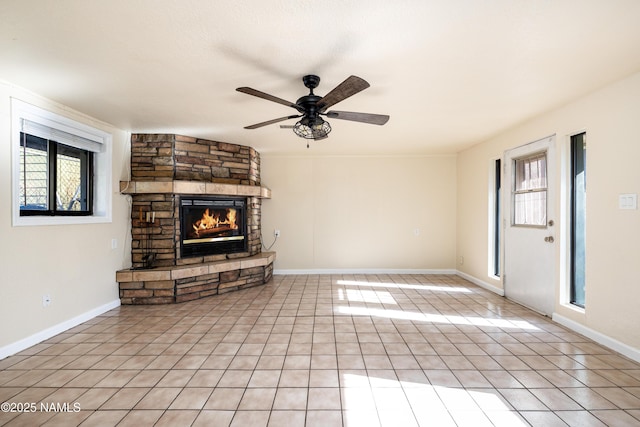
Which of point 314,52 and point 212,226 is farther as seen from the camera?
point 212,226

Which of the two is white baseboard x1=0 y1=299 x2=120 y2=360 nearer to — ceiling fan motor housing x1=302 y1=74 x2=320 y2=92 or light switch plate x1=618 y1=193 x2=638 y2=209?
ceiling fan motor housing x1=302 y1=74 x2=320 y2=92

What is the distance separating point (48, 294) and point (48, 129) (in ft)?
5.51

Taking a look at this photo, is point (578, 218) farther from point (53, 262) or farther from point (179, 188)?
point (53, 262)

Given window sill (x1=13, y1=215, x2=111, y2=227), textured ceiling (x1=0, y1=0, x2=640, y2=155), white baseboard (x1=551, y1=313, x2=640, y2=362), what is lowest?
white baseboard (x1=551, y1=313, x2=640, y2=362)

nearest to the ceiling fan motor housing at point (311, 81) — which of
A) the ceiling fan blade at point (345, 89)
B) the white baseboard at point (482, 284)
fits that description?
the ceiling fan blade at point (345, 89)

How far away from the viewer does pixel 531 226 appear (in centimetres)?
379

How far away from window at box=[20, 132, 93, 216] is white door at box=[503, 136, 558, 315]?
547 centimetres

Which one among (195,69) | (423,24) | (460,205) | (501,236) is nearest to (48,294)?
(195,69)

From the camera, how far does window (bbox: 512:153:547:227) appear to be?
362cm

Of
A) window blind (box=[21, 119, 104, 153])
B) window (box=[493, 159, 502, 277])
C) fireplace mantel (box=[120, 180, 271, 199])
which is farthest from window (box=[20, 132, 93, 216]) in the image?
window (box=[493, 159, 502, 277])

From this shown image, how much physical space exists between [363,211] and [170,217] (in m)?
3.43

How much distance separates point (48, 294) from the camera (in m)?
3.01

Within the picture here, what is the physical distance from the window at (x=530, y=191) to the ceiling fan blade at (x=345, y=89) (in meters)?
2.91

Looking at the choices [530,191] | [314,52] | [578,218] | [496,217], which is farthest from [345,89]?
[496,217]
